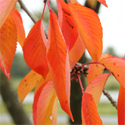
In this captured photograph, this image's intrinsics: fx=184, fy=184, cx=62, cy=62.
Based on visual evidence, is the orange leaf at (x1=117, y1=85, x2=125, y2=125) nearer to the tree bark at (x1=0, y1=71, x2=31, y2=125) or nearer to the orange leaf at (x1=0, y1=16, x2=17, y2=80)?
the orange leaf at (x1=0, y1=16, x2=17, y2=80)

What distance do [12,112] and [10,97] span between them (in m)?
0.11

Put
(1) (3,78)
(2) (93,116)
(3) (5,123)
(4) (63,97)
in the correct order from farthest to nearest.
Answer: (3) (5,123) < (1) (3,78) < (2) (93,116) < (4) (63,97)

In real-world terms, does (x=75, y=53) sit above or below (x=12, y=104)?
above

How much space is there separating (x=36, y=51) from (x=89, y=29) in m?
0.10

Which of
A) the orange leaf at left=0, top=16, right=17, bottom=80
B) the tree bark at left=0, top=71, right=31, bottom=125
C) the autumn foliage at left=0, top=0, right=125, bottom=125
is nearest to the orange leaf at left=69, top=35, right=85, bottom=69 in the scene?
the autumn foliage at left=0, top=0, right=125, bottom=125

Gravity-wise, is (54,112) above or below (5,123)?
above

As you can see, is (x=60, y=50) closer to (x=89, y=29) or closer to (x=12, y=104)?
(x=89, y=29)

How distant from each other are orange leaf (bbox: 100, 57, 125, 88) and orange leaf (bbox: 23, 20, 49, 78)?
4.6 inches

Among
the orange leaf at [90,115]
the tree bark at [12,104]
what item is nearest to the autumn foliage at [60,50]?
the orange leaf at [90,115]

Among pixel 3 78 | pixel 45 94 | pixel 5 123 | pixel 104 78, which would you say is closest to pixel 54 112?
pixel 45 94

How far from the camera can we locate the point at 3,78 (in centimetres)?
135

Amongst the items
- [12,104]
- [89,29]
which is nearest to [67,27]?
[89,29]

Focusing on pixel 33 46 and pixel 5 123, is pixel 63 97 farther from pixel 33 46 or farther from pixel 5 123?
pixel 5 123

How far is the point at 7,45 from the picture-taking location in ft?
1.10
